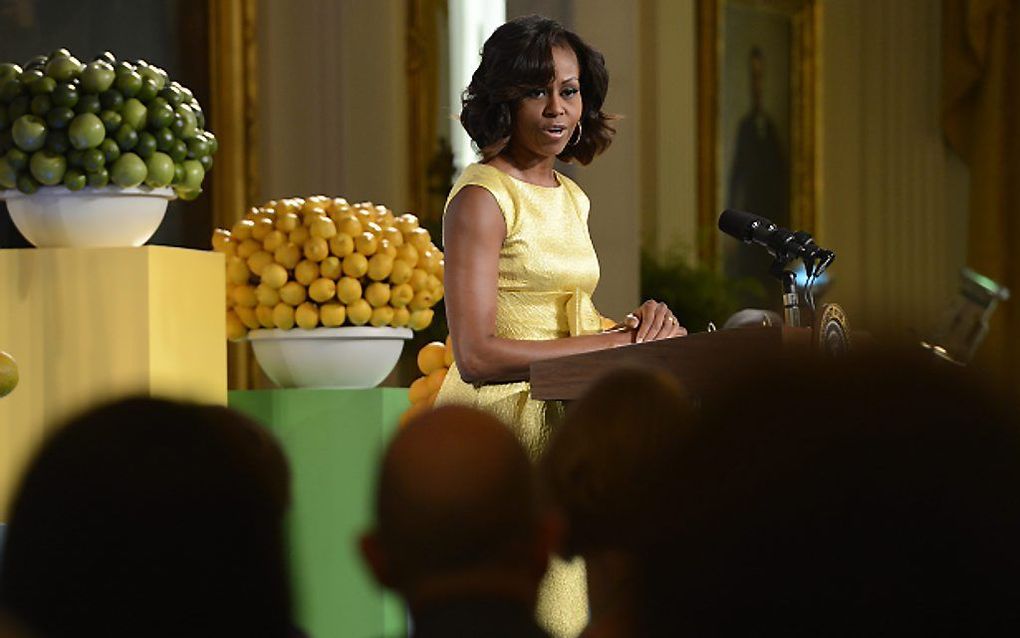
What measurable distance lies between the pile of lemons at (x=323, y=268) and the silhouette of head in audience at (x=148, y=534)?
3062 mm

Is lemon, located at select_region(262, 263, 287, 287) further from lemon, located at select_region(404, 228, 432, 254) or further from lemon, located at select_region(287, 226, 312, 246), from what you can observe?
lemon, located at select_region(404, 228, 432, 254)

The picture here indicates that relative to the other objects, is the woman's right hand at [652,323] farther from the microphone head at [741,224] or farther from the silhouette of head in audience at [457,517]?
the silhouette of head in audience at [457,517]

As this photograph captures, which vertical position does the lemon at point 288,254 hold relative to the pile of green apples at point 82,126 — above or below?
below

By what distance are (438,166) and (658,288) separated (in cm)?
129

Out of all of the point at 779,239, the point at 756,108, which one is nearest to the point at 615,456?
the point at 779,239

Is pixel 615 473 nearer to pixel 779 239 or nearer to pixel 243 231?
pixel 779 239

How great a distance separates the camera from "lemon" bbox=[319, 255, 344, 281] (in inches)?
134

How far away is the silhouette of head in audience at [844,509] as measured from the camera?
30cm

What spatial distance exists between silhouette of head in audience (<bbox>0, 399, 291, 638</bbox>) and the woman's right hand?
157 cm

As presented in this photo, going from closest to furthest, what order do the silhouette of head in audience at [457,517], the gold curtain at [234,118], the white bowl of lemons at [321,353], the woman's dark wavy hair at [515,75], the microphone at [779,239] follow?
the silhouette of head in audience at [457,517] < the microphone at [779,239] < the woman's dark wavy hair at [515,75] < the white bowl of lemons at [321,353] < the gold curtain at [234,118]

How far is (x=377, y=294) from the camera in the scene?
3490 millimetres

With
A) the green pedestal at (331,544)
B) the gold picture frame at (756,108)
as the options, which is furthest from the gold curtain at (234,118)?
the green pedestal at (331,544)

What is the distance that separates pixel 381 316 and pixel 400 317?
60 millimetres

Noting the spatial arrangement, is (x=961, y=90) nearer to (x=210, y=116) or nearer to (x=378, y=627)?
(x=210, y=116)
